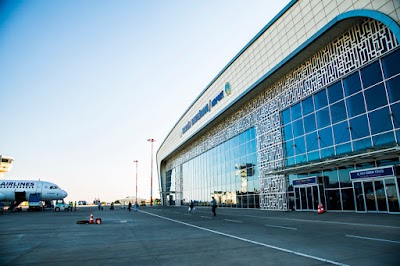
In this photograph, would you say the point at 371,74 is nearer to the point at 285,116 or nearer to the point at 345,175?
the point at 345,175

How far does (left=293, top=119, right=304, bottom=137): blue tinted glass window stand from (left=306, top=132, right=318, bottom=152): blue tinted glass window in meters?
1.04

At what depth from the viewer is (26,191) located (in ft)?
137

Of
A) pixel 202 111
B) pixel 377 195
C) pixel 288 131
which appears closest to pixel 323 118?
pixel 288 131

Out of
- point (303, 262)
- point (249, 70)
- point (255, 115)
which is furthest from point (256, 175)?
point (303, 262)

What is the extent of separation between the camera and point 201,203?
51594 mm

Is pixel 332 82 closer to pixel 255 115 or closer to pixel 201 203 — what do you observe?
pixel 255 115

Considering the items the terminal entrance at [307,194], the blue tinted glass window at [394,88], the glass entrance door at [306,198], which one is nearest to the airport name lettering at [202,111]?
the terminal entrance at [307,194]

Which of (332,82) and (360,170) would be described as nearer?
(360,170)

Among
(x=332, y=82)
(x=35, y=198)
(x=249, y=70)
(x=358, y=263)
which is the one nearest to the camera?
(x=358, y=263)

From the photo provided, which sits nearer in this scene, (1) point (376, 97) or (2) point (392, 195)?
(2) point (392, 195)

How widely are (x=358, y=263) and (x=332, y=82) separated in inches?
786

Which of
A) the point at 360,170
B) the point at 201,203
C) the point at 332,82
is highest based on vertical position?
the point at 332,82

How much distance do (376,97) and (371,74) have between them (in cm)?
176

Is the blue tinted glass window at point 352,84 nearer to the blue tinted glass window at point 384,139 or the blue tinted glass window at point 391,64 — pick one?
the blue tinted glass window at point 391,64
